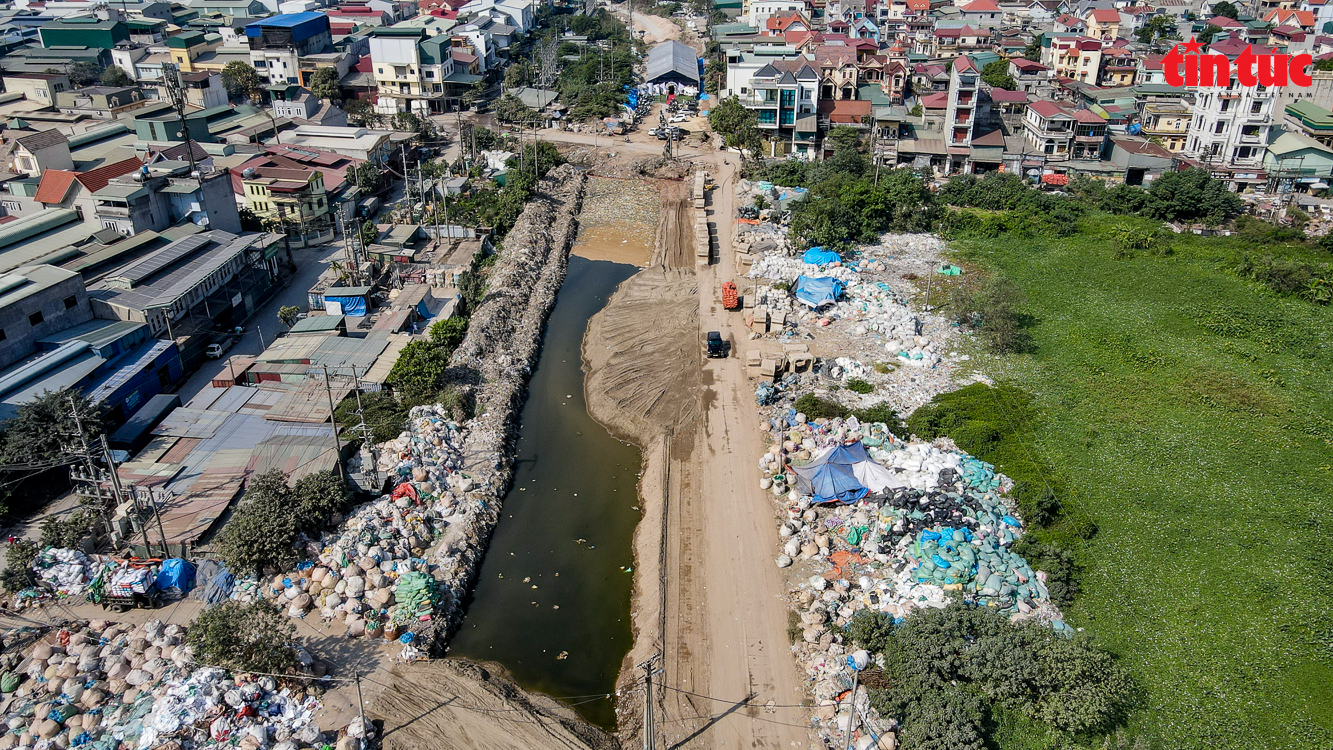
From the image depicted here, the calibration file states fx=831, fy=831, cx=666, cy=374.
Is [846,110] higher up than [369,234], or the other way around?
[846,110]

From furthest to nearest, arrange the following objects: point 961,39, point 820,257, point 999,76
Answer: point 961,39 < point 999,76 < point 820,257

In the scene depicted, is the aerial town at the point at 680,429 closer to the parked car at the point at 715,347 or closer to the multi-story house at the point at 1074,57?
the parked car at the point at 715,347

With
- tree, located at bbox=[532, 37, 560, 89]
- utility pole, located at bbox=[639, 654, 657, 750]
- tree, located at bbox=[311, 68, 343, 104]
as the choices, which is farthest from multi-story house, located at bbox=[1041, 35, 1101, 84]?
utility pole, located at bbox=[639, 654, 657, 750]

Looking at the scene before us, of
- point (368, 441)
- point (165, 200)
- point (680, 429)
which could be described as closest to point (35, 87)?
point (165, 200)

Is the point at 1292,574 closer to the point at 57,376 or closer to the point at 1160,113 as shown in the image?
the point at 57,376

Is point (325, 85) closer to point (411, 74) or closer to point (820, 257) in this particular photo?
point (411, 74)

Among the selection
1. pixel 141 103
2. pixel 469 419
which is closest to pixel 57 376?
pixel 469 419
